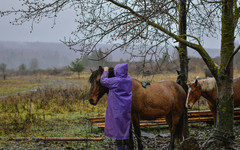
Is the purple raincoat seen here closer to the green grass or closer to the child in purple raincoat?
the child in purple raincoat

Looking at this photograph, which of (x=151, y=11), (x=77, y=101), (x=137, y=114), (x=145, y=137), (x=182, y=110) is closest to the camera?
(x=151, y=11)

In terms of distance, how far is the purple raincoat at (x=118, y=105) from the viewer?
193 inches

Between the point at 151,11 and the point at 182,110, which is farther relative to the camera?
the point at 182,110

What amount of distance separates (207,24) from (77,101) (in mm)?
9650

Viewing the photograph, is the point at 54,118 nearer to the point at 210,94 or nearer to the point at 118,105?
the point at 210,94

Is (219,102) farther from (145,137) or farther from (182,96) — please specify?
(145,137)

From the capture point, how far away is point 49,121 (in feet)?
33.3

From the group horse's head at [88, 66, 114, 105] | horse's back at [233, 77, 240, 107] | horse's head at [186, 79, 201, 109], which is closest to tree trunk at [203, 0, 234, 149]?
horse's head at [186, 79, 201, 109]

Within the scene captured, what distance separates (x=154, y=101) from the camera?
18.4 feet

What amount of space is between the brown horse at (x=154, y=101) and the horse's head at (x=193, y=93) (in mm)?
149

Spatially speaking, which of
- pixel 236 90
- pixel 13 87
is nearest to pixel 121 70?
pixel 236 90

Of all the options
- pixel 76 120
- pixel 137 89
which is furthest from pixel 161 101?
pixel 76 120

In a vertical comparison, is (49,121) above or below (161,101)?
below

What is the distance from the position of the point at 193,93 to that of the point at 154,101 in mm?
1637
